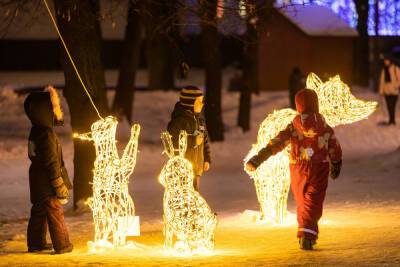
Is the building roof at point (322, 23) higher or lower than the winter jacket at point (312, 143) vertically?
higher

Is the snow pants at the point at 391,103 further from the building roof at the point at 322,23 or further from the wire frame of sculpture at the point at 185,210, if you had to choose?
the wire frame of sculpture at the point at 185,210

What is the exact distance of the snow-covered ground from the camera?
843cm

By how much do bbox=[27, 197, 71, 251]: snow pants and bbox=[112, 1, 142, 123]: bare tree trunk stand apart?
14787 millimetres

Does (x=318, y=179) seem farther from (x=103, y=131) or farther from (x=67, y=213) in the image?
(x=67, y=213)

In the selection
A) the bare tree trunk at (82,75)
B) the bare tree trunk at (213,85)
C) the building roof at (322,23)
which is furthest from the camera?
the building roof at (322,23)

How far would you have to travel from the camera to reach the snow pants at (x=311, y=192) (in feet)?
28.8

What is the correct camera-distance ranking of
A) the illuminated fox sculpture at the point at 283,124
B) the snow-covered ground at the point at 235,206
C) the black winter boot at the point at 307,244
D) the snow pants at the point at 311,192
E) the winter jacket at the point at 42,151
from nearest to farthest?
the snow-covered ground at the point at 235,206, the black winter boot at the point at 307,244, the snow pants at the point at 311,192, the winter jacket at the point at 42,151, the illuminated fox sculpture at the point at 283,124

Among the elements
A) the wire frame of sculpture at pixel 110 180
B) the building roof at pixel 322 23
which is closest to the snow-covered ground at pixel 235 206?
the wire frame of sculpture at pixel 110 180

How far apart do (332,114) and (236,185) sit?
5.59 meters

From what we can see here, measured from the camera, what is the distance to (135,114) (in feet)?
88.2

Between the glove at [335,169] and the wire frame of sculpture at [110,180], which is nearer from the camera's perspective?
the glove at [335,169]

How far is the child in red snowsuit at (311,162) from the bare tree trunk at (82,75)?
4626 millimetres

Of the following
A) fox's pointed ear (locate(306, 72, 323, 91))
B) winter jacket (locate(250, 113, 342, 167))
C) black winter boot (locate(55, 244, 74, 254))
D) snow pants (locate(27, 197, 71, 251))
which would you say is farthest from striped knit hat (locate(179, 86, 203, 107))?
black winter boot (locate(55, 244, 74, 254))

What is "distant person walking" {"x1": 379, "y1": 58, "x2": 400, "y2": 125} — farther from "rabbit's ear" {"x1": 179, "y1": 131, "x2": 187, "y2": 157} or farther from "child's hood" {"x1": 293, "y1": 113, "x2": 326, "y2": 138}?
"rabbit's ear" {"x1": 179, "y1": 131, "x2": 187, "y2": 157}
